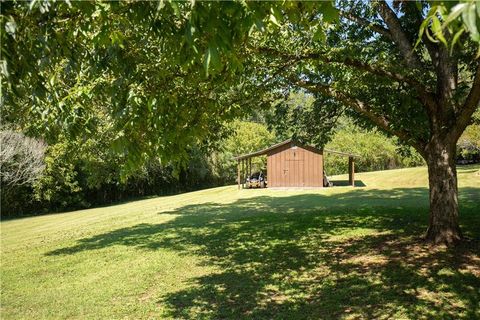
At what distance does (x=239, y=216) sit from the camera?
19062 millimetres

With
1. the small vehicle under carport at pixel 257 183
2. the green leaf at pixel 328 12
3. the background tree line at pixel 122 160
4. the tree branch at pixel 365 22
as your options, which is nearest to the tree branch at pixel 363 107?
the background tree line at pixel 122 160

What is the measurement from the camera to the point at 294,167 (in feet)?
113

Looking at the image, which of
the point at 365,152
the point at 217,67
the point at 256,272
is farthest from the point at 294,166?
the point at 217,67

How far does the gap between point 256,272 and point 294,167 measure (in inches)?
1017

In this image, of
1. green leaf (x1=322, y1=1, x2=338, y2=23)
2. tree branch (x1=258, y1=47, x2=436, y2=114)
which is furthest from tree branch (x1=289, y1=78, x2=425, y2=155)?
green leaf (x1=322, y1=1, x2=338, y2=23)

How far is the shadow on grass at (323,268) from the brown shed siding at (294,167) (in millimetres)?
17682

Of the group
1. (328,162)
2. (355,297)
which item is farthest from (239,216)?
(328,162)

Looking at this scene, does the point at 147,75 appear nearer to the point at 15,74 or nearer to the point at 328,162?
the point at 15,74

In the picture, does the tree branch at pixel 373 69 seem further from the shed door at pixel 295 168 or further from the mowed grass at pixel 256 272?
the shed door at pixel 295 168

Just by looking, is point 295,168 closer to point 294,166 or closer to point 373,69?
point 294,166

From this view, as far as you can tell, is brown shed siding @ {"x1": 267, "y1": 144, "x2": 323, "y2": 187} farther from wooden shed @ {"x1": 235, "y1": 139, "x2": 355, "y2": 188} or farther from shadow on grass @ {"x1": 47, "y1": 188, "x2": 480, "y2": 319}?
shadow on grass @ {"x1": 47, "y1": 188, "x2": 480, "y2": 319}

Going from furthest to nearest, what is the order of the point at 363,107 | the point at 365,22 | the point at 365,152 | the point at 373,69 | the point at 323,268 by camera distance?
the point at 365,152 < the point at 365,22 < the point at 363,107 < the point at 373,69 < the point at 323,268

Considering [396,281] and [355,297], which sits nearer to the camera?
[355,297]

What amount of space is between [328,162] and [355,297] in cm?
4518
